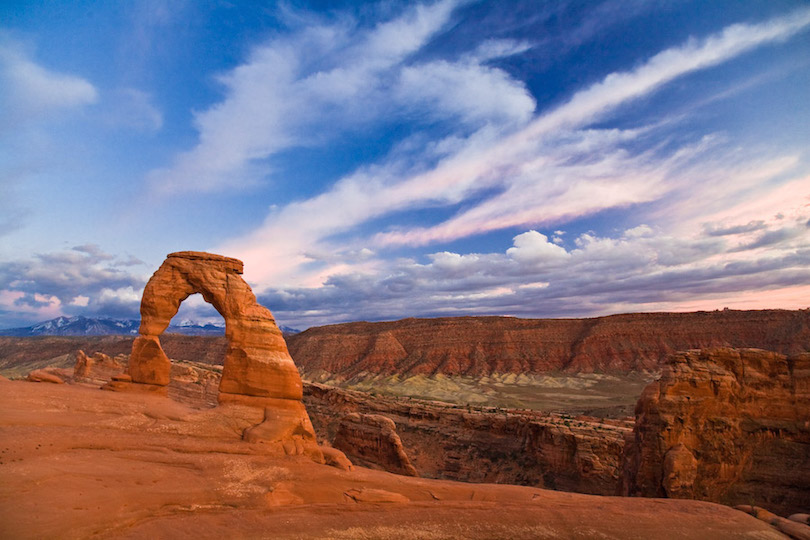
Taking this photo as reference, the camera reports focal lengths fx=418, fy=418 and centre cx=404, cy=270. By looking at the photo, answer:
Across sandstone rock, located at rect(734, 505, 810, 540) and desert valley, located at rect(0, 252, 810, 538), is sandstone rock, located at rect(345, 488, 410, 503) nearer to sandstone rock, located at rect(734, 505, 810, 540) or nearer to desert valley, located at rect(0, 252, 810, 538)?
desert valley, located at rect(0, 252, 810, 538)

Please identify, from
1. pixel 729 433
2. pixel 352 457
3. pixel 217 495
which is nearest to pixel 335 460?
pixel 217 495

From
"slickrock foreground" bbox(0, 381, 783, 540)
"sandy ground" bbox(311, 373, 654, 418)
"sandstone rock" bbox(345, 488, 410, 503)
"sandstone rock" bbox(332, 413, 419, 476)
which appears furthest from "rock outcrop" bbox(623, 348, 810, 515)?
"sandy ground" bbox(311, 373, 654, 418)

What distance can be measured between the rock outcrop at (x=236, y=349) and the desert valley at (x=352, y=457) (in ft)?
0.20

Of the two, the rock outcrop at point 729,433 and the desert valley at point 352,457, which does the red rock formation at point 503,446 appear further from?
the rock outcrop at point 729,433

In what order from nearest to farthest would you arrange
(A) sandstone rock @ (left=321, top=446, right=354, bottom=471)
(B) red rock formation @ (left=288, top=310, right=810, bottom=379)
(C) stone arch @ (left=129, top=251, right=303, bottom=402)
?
(A) sandstone rock @ (left=321, top=446, right=354, bottom=471)
(C) stone arch @ (left=129, top=251, right=303, bottom=402)
(B) red rock formation @ (left=288, top=310, right=810, bottom=379)

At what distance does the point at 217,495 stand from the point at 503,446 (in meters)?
23.1

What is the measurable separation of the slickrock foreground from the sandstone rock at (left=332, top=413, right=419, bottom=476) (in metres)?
10.5

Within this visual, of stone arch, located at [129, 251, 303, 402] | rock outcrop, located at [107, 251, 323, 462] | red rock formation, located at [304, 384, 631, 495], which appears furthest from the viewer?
red rock formation, located at [304, 384, 631, 495]

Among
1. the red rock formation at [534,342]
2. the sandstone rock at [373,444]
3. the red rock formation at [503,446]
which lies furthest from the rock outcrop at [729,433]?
the red rock formation at [534,342]

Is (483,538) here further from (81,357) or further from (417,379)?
(417,379)

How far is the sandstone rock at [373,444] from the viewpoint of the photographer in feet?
76.1

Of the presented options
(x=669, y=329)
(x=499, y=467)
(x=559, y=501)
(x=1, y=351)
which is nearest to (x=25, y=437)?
(x=559, y=501)

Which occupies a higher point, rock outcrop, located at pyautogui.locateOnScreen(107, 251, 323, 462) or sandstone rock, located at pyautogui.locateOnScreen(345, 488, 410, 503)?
rock outcrop, located at pyautogui.locateOnScreen(107, 251, 323, 462)

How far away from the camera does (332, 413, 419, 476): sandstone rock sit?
23203 mm
